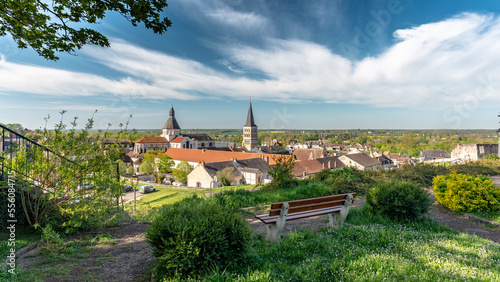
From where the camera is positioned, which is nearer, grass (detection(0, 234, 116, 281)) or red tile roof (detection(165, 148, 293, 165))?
grass (detection(0, 234, 116, 281))

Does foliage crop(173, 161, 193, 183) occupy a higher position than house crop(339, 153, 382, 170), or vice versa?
house crop(339, 153, 382, 170)

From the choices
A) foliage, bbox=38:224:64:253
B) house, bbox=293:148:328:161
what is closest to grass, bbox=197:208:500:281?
foliage, bbox=38:224:64:253

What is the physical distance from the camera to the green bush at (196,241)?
307 cm

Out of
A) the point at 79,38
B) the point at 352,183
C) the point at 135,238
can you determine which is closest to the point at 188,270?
the point at 135,238

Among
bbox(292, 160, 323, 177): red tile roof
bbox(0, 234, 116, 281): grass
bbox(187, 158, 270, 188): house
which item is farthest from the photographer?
bbox(292, 160, 323, 177): red tile roof

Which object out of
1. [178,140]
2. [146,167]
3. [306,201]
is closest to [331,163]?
[146,167]

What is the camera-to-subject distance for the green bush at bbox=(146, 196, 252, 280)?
3072 mm

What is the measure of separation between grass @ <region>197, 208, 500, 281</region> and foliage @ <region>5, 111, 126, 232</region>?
365 cm

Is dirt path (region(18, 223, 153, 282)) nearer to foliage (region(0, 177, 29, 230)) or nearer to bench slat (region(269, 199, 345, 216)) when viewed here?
foliage (region(0, 177, 29, 230))

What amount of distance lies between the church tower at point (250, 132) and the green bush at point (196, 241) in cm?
9078

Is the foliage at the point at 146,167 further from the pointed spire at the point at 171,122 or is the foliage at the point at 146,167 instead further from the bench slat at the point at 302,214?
the bench slat at the point at 302,214

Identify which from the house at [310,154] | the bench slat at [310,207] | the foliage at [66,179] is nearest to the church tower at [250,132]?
the house at [310,154]

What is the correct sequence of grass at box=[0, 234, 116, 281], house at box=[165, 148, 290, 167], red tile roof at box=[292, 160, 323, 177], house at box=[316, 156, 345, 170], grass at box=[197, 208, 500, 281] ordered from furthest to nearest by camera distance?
house at box=[165, 148, 290, 167], house at box=[316, 156, 345, 170], red tile roof at box=[292, 160, 323, 177], grass at box=[0, 234, 116, 281], grass at box=[197, 208, 500, 281]

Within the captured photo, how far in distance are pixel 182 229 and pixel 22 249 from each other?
321 cm
